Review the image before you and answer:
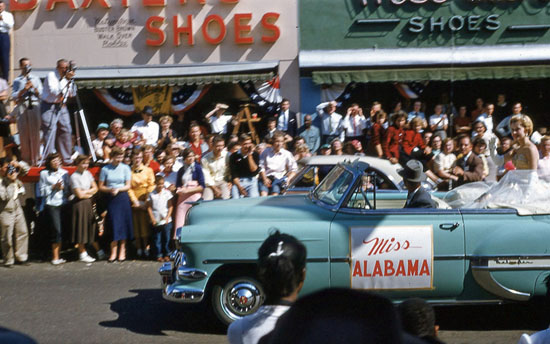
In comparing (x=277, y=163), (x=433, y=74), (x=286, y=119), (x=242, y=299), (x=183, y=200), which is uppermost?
(x=433, y=74)

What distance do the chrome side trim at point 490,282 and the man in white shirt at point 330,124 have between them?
24.9ft

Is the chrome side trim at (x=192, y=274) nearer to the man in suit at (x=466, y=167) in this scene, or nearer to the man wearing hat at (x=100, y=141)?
the man in suit at (x=466, y=167)

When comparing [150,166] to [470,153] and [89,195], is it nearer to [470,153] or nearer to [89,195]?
[89,195]

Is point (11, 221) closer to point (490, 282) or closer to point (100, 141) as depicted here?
point (100, 141)

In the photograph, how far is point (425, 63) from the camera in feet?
49.6

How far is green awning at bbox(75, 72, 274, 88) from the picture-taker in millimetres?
15227

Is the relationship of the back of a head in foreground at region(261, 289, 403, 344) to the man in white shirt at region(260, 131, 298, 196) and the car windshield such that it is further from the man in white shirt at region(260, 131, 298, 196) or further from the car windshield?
the man in white shirt at region(260, 131, 298, 196)

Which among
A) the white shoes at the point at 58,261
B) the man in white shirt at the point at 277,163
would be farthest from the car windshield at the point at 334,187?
the white shoes at the point at 58,261

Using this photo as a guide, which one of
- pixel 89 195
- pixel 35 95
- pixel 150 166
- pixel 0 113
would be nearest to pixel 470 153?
pixel 150 166

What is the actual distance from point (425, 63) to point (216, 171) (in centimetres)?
609

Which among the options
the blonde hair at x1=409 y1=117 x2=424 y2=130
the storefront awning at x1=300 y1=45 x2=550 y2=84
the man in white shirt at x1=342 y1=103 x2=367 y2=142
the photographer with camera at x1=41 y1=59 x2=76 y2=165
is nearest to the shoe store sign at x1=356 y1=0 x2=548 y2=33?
the storefront awning at x1=300 y1=45 x2=550 y2=84

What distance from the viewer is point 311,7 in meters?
15.3

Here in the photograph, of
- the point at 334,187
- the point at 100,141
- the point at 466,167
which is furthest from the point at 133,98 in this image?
the point at 334,187

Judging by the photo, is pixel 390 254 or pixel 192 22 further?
pixel 192 22
